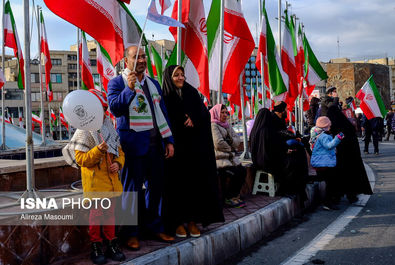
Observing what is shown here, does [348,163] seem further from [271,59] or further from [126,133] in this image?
[126,133]

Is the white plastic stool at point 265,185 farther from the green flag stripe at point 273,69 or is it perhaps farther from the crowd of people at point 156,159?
the green flag stripe at point 273,69

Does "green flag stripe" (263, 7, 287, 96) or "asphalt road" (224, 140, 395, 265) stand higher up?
"green flag stripe" (263, 7, 287, 96)

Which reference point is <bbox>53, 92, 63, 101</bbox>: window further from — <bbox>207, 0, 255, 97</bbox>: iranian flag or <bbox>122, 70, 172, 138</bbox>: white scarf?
<bbox>122, 70, 172, 138</bbox>: white scarf

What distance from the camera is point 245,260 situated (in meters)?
4.40

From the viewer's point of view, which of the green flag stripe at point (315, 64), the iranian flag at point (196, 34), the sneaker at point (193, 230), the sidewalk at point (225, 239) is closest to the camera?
the sidewalk at point (225, 239)

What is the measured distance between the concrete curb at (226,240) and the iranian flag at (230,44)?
2487 millimetres

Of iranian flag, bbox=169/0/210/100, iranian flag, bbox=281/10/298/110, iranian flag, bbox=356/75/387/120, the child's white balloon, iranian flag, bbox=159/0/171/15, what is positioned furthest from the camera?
iranian flag, bbox=356/75/387/120

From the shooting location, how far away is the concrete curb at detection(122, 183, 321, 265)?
146 inches

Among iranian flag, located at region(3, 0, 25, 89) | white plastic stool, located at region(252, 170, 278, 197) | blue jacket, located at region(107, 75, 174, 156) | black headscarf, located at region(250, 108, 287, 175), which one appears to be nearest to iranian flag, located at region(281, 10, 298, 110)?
black headscarf, located at region(250, 108, 287, 175)

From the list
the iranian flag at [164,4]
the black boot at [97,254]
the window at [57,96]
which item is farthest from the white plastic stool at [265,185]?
the window at [57,96]

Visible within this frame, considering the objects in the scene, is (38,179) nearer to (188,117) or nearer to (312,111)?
(188,117)

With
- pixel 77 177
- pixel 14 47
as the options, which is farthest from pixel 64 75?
pixel 77 177

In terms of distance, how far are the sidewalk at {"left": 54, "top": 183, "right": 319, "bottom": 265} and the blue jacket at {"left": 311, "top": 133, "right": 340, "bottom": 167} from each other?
0.91m

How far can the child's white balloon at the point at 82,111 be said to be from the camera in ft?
11.0
